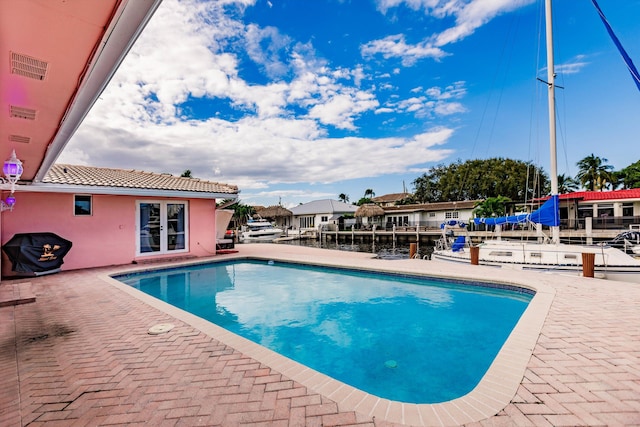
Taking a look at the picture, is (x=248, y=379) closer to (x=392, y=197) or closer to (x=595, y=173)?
(x=595, y=173)

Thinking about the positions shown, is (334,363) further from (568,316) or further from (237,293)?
(237,293)

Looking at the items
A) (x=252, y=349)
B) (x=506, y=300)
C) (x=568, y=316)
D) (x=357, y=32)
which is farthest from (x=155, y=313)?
(x=357, y=32)

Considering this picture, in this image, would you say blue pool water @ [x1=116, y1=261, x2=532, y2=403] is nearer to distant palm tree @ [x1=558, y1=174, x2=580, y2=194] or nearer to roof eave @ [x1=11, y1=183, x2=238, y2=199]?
roof eave @ [x1=11, y1=183, x2=238, y2=199]

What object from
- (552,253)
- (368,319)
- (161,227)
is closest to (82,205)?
(161,227)

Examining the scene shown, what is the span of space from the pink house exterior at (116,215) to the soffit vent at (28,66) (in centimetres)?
766

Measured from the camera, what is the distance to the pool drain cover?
4023 millimetres

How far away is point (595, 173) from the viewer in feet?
134

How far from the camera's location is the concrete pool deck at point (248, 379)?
2203 mm

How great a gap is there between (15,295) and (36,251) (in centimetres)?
303

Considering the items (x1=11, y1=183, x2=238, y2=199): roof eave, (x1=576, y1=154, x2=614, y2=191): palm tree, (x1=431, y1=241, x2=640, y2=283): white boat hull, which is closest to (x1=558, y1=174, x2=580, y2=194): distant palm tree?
(x1=576, y1=154, x2=614, y2=191): palm tree

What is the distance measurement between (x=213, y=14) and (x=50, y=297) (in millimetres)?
9951

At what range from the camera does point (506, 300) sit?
6516 mm

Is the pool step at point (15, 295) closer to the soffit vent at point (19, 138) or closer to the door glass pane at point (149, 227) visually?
the soffit vent at point (19, 138)

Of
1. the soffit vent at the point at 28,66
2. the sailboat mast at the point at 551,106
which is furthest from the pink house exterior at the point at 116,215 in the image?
the sailboat mast at the point at 551,106
